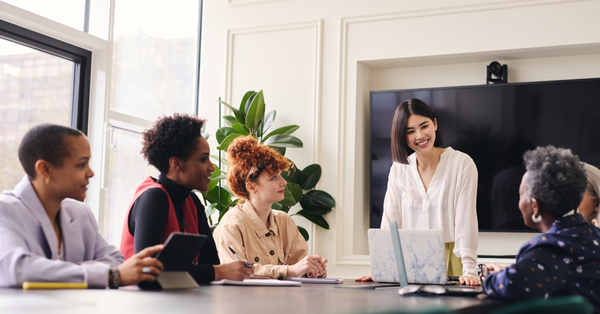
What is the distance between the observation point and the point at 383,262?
79.8 inches

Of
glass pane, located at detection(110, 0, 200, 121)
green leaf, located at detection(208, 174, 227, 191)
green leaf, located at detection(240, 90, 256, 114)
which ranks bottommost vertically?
green leaf, located at detection(208, 174, 227, 191)

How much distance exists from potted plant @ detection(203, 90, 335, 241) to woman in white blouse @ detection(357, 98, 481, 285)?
4.47 feet

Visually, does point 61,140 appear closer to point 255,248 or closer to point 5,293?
point 5,293

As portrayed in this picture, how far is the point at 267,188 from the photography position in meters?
2.62

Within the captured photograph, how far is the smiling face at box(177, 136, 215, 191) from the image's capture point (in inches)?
79.6

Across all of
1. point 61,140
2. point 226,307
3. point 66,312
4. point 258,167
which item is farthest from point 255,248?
point 66,312

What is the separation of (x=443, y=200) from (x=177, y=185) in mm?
1326

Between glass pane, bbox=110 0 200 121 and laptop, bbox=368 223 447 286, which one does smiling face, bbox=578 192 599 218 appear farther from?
glass pane, bbox=110 0 200 121

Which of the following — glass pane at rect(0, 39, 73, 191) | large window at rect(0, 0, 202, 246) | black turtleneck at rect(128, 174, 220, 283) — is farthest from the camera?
large window at rect(0, 0, 202, 246)

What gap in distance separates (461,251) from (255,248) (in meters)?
0.92

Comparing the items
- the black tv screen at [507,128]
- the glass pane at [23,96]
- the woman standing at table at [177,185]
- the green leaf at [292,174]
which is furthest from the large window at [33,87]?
the black tv screen at [507,128]

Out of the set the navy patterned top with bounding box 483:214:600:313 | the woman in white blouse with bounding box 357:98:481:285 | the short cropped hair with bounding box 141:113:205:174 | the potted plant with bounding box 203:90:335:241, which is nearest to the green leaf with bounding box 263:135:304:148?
the potted plant with bounding box 203:90:335:241

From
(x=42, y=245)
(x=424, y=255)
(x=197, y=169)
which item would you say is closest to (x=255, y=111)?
(x=197, y=169)

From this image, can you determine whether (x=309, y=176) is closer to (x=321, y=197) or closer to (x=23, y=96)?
(x=321, y=197)
